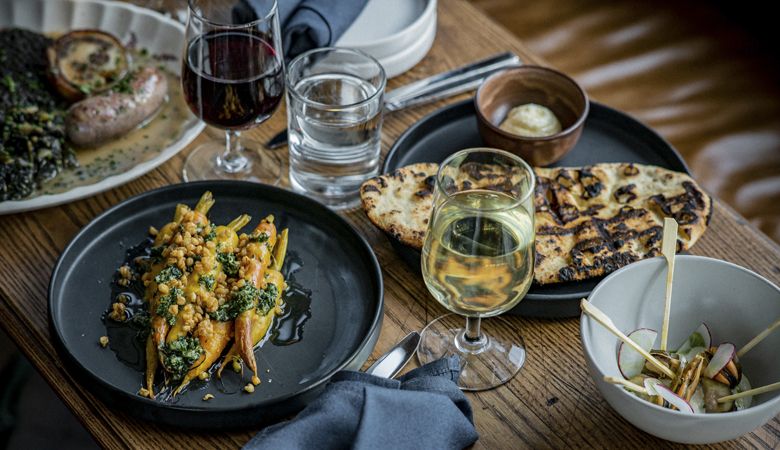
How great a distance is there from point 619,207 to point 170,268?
76 cm

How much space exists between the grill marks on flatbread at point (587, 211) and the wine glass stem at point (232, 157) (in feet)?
1.03

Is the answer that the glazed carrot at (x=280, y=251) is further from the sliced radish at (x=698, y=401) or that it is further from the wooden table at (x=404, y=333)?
the sliced radish at (x=698, y=401)

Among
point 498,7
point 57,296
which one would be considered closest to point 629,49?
point 498,7

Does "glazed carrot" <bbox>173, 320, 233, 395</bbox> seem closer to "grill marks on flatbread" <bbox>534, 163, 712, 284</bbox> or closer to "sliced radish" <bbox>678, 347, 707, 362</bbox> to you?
"grill marks on flatbread" <bbox>534, 163, 712, 284</bbox>

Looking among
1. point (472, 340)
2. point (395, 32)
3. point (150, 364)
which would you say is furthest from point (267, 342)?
point (395, 32)

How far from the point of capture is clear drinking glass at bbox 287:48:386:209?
154 centimetres

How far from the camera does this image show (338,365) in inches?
50.3

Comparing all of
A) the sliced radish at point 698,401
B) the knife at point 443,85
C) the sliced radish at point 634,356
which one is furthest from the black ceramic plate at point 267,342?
the sliced radish at point 698,401

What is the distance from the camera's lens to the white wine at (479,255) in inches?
46.3

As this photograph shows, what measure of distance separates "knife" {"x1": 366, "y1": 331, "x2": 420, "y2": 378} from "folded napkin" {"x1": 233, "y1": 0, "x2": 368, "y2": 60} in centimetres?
71

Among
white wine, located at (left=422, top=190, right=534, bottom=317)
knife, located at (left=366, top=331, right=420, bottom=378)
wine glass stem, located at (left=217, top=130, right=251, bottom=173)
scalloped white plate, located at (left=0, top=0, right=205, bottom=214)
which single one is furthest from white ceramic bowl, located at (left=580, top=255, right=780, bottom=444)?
scalloped white plate, located at (left=0, top=0, right=205, bottom=214)

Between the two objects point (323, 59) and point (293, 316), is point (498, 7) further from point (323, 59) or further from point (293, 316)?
point (293, 316)

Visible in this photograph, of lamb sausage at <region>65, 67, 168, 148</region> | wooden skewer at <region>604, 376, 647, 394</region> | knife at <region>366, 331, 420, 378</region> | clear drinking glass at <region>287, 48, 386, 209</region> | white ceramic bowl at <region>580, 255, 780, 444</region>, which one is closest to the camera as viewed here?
wooden skewer at <region>604, 376, 647, 394</region>

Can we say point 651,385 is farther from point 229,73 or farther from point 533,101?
point 229,73
